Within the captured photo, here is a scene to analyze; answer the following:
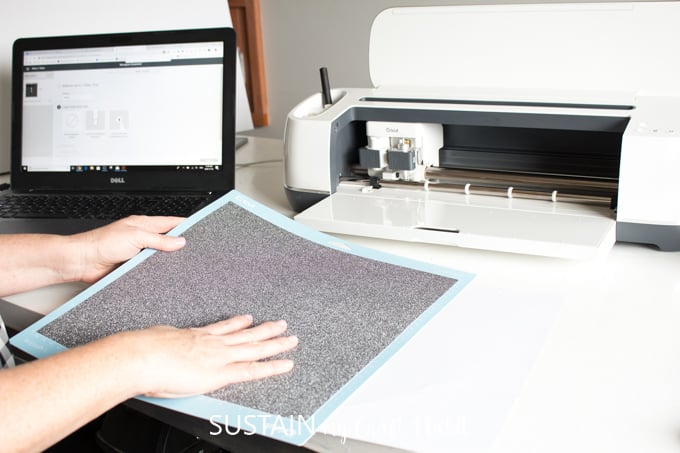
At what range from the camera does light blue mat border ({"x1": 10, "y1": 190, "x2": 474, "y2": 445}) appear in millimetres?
586

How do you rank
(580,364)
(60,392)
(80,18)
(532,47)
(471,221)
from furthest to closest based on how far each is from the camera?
1. (80,18)
2. (532,47)
3. (471,221)
4. (580,364)
5. (60,392)

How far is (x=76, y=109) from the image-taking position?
1.25 metres

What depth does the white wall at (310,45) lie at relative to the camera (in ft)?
9.55

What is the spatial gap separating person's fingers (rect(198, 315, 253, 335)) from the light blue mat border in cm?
8

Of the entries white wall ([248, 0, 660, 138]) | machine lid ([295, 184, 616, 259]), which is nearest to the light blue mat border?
machine lid ([295, 184, 616, 259])

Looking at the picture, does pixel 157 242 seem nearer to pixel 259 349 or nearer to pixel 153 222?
pixel 153 222

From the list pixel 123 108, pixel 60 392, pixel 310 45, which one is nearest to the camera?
pixel 60 392

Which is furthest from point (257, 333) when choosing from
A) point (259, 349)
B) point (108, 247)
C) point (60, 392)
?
point (108, 247)

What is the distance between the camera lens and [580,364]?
0.70m

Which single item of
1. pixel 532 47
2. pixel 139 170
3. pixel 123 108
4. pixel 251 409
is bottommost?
pixel 251 409

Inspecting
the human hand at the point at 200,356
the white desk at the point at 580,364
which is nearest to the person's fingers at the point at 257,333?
the human hand at the point at 200,356

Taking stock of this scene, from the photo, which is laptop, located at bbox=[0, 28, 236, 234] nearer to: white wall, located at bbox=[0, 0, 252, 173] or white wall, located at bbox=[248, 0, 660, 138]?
white wall, located at bbox=[0, 0, 252, 173]

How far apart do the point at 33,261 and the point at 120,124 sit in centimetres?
40

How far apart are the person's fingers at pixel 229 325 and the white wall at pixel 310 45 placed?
7.18ft
